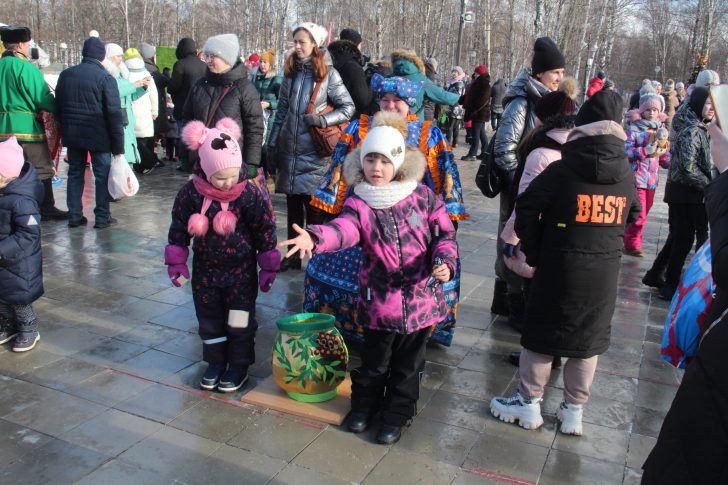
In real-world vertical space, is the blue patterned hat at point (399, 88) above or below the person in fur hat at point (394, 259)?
above

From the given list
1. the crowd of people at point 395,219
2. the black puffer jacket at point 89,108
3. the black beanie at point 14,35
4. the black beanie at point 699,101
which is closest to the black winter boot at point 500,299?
the crowd of people at point 395,219

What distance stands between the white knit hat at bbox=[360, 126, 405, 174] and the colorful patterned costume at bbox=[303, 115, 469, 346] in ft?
2.86

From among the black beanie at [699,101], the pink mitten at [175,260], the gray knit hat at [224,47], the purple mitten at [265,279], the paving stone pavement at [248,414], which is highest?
the gray knit hat at [224,47]

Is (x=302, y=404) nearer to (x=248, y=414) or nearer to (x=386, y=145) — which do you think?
(x=248, y=414)

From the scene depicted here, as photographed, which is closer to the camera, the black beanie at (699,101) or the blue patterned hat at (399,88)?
the blue patterned hat at (399,88)

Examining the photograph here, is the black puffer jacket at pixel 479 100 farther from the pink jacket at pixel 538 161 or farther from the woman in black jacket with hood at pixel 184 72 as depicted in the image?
the pink jacket at pixel 538 161

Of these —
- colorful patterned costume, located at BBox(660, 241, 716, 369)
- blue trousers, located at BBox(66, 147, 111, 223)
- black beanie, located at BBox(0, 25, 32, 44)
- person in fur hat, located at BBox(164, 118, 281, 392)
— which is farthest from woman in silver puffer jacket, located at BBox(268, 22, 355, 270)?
colorful patterned costume, located at BBox(660, 241, 716, 369)

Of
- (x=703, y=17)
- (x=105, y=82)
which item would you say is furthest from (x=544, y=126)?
(x=703, y=17)

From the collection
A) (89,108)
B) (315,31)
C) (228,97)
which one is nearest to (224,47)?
(228,97)

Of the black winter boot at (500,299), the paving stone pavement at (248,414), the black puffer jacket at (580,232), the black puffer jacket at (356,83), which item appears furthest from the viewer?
the black puffer jacket at (356,83)

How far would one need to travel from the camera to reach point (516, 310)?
497 centimetres

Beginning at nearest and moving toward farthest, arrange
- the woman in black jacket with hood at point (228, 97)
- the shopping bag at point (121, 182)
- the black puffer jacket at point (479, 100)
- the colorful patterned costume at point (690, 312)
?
the colorful patterned costume at point (690, 312)
the woman in black jacket with hood at point (228, 97)
the shopping bag at point (121, 182)
the black puffer jacket at point (479, 100)

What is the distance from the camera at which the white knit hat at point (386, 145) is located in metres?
3.25

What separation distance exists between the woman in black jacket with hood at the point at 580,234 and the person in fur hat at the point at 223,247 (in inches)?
57.6
